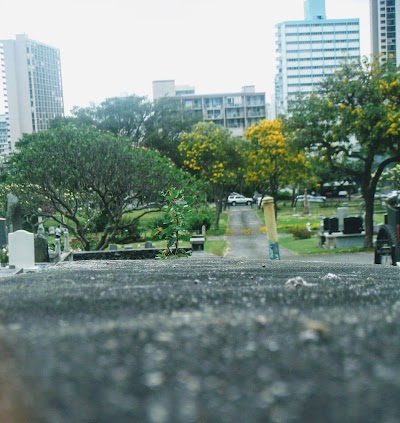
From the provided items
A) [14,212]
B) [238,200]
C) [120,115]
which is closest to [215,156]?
[14,212]

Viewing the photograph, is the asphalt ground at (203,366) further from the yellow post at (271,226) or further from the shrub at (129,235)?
the shrub at (129,235)

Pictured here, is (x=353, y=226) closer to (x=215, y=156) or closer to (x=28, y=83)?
(x=215, y=156)

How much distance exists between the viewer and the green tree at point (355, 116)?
821 inches

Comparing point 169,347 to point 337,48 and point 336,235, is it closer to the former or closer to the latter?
point 336,235

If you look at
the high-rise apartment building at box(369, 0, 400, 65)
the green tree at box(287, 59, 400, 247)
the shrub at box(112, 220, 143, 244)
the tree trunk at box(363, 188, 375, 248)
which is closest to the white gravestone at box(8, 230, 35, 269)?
the green tree at box(287, 59, 400, 247)

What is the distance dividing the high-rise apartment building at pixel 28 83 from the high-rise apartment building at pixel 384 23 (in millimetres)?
53429

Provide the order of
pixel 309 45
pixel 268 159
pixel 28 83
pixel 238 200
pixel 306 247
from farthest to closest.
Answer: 1. pixel 309 45
2. pixel 28 83
3. pixel 238 200
4. pixel 268 159
5. pixel 306 247

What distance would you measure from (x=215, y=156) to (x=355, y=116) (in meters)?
17.5

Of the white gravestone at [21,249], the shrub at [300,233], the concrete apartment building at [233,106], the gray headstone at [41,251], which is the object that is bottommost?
the shrub at [300,233]

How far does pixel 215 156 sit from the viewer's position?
38.2 meters

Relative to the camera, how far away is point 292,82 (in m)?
149

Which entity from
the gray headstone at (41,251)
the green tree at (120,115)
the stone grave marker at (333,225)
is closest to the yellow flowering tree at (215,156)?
the stone grave marker at (333,225)

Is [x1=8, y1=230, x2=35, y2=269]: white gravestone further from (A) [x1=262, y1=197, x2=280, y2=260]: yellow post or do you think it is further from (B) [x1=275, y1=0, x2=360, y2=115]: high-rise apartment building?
A: (B) [x1=275, y1=0, x2=360, y2=115]: high-rise apartment building

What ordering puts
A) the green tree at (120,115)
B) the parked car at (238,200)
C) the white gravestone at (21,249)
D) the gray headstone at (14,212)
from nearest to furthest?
the white gravestone at (21,249), the gray headstone at (14,212), the green tree at (120,115), the parked car at (238,200)
